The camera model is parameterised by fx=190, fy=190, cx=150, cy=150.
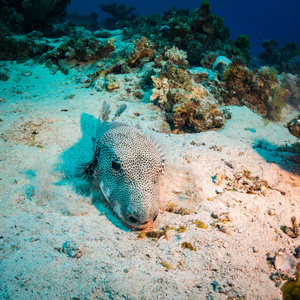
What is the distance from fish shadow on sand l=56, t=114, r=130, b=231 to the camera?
2766 mm

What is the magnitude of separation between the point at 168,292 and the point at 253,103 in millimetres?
8164

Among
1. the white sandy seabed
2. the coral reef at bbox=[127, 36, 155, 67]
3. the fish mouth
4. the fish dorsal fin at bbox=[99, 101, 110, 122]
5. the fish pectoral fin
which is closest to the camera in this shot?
the white sandy seabed


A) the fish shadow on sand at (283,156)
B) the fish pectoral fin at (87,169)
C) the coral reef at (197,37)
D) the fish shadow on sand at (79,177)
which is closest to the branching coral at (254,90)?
the coral reef at (197,37)

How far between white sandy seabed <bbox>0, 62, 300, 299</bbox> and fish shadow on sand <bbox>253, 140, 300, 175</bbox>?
0.03 m

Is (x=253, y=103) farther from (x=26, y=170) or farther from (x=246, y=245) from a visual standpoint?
(x=26, y=170)

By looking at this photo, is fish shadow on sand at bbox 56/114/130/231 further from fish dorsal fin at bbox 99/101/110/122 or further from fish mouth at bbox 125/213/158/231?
fish dorsal fin at bbox 99/101/110/122

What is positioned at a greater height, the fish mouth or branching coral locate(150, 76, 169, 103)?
branching coral locate(150, 76, 169, 103)

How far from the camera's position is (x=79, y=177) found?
130 inches

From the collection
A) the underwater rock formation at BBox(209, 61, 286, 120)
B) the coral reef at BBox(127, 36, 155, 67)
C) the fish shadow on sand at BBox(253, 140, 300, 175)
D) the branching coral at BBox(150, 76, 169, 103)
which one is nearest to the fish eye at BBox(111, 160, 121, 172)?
the fish shadow on sand at BBox(253, 140, 300, 175)

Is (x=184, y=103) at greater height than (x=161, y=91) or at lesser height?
greater

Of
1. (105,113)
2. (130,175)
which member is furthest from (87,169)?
(105,113)

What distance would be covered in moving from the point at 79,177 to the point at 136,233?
59.3 inches

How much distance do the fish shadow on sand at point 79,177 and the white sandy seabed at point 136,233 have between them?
2 centimetres

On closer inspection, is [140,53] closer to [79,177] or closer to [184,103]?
[184,103]
